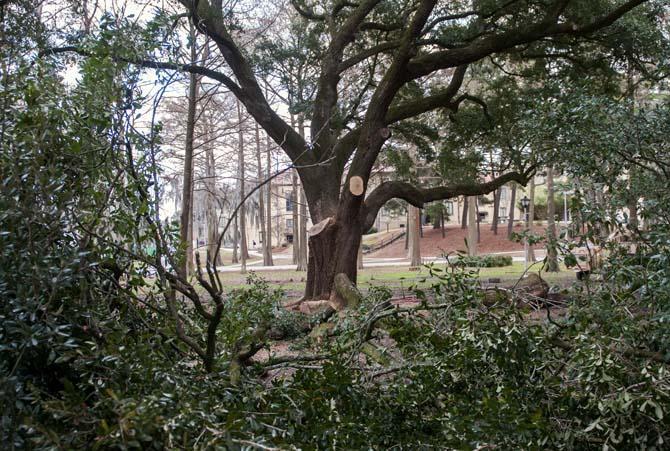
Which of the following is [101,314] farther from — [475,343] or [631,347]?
[631,347]

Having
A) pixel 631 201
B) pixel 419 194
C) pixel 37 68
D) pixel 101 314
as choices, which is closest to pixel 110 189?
pixel 101 314

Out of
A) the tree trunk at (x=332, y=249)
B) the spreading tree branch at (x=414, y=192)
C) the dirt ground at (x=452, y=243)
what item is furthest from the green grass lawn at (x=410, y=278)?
the dirt ground at (x=452, y=243)

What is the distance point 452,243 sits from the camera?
39.8 m

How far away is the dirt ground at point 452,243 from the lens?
37.1 meters

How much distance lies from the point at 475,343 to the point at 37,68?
1.99 m

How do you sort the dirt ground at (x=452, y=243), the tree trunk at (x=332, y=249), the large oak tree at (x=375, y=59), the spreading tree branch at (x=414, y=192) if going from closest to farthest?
the large oak tree at (x=375, y=59) < the tree trunk at (x=332, y=249) < the spreading tree branch at (x=414, y=192) < the dirt ground at (x=452, y=243)

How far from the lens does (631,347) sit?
245 centimetres

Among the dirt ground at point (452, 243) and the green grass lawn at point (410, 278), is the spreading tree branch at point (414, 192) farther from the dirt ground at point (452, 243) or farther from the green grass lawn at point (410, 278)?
the dirt ground at point (452, 243)

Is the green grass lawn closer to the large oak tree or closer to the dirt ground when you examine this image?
the large oak tree

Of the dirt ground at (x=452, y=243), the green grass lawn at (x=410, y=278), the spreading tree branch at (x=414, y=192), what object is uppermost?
the spreading tree branch at (x=414, y=192)

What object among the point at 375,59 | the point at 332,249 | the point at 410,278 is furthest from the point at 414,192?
the point at 410,278

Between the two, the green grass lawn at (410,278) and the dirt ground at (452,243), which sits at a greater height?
the dirt ground at (452,243)

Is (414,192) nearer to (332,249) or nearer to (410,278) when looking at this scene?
(332,249)

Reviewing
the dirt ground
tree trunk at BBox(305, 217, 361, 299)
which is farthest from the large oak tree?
the dirt ground
